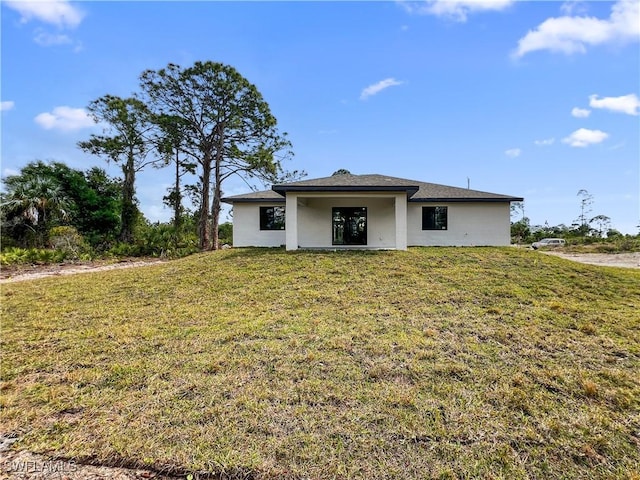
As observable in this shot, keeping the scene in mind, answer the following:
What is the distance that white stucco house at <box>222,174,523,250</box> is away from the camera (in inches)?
590

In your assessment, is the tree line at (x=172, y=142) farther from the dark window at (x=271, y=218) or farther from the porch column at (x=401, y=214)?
the porch column at (x=401, y=214)

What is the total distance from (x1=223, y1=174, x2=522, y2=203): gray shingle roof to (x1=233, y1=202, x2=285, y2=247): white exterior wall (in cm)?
49

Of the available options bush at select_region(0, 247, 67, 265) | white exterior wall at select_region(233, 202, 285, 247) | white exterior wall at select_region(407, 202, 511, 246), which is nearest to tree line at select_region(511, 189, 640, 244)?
white exterior wall at select_region(407, 202, 511, 246)

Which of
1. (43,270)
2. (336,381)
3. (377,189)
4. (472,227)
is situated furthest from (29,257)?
(472,227)

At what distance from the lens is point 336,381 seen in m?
3.87

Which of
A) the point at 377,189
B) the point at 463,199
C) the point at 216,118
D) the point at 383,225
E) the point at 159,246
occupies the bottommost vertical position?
the point at 159,246

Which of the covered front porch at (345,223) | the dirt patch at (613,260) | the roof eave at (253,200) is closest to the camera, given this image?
the roof eave at (253,200)

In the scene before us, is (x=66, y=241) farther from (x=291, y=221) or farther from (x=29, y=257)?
(x=291, y=221)

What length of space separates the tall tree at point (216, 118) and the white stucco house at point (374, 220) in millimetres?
6248

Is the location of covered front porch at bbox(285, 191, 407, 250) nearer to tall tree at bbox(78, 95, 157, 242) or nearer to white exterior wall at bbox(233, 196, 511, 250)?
white exterior wall at bbox(233, 196, 511, 250)

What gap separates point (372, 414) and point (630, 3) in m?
11.6

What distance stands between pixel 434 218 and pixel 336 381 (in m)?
12.9

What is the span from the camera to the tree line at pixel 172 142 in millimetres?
20281

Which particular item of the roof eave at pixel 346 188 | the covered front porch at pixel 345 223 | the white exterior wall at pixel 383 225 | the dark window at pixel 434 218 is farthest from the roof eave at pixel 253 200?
the dark window at pixel 434 218
